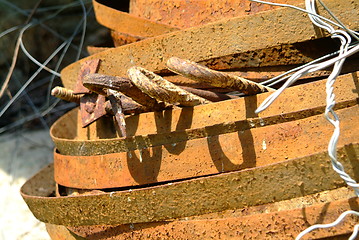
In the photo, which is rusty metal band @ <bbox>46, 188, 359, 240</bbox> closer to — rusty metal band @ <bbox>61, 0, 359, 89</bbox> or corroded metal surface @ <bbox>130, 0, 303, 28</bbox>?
rusty metal band @ <bbox>61, 0, 359, 89</bbox>

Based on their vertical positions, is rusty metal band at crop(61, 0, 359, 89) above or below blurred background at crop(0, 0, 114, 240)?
above

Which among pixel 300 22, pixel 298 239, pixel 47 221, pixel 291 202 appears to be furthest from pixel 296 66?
pixel 47 221

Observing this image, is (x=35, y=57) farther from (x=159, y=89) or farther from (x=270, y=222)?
(x=270, y=222)

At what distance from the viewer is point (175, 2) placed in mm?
1623

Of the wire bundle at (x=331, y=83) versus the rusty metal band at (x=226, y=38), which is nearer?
the wire bundle at (x=331, y=83)

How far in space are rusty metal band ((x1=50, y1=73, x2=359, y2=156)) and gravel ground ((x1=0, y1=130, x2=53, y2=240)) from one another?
86 centimetres

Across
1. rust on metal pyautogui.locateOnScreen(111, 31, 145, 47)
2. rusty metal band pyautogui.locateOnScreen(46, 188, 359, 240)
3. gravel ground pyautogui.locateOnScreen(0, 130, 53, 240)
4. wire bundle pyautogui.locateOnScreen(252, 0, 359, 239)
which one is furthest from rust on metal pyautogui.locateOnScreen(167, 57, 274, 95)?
gravel ground pyautogui.locateOnScreen(0, 130, 53, 240)

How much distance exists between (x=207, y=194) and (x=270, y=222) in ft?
0.55

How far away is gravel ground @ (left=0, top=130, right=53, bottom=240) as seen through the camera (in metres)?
2.21

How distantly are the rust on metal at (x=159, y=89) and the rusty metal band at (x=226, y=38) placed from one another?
0.16 m

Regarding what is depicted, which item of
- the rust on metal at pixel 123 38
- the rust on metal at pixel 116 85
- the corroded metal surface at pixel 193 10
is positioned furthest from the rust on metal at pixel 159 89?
the rust on metal at pixel 123 38

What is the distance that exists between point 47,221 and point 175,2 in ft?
2.51

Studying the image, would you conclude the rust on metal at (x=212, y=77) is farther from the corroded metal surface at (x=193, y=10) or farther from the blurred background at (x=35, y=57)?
the blurred background at (x=35, y=57)

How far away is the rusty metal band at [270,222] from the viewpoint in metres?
1.18
